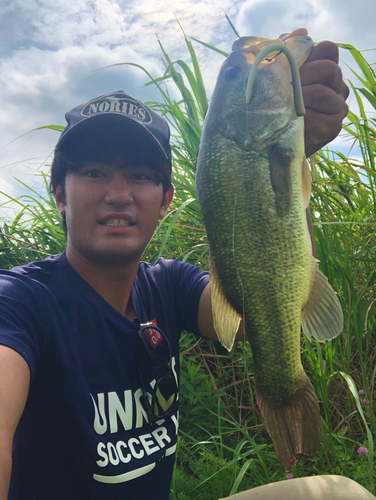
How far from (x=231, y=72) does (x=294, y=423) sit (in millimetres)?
1305

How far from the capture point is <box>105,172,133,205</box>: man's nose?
160 cm

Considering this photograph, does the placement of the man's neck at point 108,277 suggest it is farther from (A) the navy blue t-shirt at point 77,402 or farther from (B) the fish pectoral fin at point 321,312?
(B) the fish pectoral fin at point 321,312

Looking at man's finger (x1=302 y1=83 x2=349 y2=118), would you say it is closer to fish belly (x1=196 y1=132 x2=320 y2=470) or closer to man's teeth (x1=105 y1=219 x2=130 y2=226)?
fish belly (x1=196 y1=132 x2=320 y2=470)

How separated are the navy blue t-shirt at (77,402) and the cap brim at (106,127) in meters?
0.61

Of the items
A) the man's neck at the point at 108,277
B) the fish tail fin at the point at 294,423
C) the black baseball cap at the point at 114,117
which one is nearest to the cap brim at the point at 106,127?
the black baseball cap at the point at 114,117

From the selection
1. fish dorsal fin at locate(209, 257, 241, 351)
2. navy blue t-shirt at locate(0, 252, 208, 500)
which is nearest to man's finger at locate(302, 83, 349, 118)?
fish dorsal fin at locate(209, 257, 241, 351)

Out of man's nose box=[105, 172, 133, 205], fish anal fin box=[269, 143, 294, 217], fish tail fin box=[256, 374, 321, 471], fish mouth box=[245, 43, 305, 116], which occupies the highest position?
fish mouth box=[245, 43, 305, 116]

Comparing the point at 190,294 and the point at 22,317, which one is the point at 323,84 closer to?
the point at 190,294

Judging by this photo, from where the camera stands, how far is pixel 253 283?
133 cm

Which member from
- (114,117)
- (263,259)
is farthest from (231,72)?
(263,259)

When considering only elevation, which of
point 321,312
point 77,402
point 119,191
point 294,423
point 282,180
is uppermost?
point 119,191

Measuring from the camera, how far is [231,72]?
1.45m

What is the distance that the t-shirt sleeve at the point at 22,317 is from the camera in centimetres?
113

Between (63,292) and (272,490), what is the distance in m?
1.25
